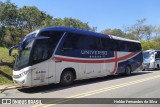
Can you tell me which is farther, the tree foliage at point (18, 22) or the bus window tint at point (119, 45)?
the tree foliage at point (18, 22)

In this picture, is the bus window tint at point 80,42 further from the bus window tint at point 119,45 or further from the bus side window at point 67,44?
the bus window tint at point 119,45

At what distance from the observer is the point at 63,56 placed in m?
14.5

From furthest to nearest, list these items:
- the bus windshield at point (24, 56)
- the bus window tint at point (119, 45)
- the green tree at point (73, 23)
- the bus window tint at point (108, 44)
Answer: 1. the green tree at point (73, 23)
2. the bus window tint at point (119, 45)
3. the bus window tint at point (108, 44)
4. the bus windshield at point (24, 56)

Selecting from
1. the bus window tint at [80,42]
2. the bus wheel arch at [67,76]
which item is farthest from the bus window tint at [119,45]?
the bus wheel arch at [67,76]

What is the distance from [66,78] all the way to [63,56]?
1.20 m

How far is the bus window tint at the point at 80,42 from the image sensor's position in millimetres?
14852

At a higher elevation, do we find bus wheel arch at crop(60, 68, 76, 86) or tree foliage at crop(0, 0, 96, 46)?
tree foliage at crop(0, 0, 96, 46)

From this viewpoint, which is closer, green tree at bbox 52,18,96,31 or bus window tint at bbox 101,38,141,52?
bus window tint at bbox 101,38,141,52

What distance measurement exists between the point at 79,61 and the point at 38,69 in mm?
3195

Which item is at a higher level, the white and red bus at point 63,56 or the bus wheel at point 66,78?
the white and red bus at point 63,56

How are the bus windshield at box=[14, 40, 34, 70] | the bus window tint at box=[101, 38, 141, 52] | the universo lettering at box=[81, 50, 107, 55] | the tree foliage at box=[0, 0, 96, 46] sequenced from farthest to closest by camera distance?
the tree foliage at box=[0, 0, 96, 46]
the bus window tint at box=[101, 38, 141, 52]
the universo lettering at box=[81, 50, 107, 55]
the bus windshield at box=[14, 40, 34, 70]

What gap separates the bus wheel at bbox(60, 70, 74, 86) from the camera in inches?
573

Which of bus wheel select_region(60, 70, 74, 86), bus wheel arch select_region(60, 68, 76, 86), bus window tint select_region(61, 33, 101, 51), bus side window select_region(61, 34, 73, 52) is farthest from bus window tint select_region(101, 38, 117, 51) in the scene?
bus wheel select_region(60, 70, 74, 86)

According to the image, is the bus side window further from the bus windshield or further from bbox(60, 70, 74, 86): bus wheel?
the bus windshield
